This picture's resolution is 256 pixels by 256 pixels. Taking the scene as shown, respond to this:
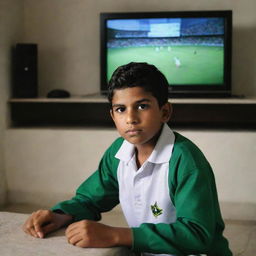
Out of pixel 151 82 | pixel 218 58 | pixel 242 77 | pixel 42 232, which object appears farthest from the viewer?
pixel 242 77

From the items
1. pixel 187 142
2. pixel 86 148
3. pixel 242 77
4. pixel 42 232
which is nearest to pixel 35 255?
pixel 42 232

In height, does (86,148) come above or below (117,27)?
below

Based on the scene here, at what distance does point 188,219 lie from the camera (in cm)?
110

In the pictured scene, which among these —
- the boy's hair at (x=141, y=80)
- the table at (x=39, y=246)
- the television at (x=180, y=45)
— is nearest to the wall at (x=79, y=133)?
the television at (x=180, y=45)

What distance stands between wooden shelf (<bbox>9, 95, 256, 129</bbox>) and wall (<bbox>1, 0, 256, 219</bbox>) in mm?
105

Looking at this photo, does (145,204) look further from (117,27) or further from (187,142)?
(117,27)

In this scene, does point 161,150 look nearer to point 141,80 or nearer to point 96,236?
point 141,80

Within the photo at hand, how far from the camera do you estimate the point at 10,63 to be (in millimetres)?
3607

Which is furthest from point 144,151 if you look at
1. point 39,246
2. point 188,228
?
point 39,246

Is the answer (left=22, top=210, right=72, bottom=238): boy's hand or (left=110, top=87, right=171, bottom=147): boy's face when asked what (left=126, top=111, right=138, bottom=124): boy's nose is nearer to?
(left=110, top=87, right=171, bottom=147): boy's face

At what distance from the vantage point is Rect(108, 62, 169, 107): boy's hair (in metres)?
1.19

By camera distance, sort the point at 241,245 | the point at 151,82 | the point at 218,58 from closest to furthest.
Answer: the point at 151,82, the point at 241,245, the point at 218,58

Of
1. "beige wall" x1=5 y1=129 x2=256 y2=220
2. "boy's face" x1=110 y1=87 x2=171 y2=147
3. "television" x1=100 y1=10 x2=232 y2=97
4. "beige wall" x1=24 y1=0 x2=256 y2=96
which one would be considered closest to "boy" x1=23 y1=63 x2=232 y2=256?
"boy's face" x1=110 y1=87 x2=171 y2=147

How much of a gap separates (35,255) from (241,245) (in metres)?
1.96
